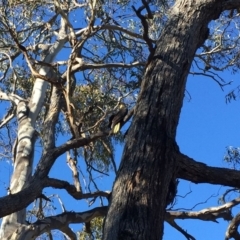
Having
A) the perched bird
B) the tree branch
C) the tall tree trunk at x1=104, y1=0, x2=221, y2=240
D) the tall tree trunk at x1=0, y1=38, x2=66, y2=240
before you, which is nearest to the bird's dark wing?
the perched bird

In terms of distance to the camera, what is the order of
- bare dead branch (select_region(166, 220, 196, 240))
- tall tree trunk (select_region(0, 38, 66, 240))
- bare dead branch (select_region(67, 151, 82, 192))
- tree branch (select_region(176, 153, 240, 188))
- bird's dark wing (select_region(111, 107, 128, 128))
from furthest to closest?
tall tree trunk (select_region(0, 38, 66, 240)), bare dead branch (select_region(67, 151, 82, 192)), bare dead branch (select_region(166, 220, 196, 240)), bird's dark wing (select_region(111, 107, 128, 128)), tree branch (select_region(176, 153, 240, 188))

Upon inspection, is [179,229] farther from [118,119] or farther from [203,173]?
[203,173]

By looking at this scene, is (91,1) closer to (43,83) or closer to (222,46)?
(43,83)

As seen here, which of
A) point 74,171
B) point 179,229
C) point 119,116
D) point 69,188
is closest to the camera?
point 119,116

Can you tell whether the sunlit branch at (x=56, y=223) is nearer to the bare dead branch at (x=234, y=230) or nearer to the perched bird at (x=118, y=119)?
the perched bird at (x=118, y=119)

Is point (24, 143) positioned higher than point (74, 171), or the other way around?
point (24, 143)

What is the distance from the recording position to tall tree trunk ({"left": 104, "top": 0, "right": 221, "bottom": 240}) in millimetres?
3031

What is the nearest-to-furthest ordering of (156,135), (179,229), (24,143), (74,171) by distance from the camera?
(156,135), (179,229), (74,171), (24,143)

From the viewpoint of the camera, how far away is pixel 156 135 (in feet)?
10.9

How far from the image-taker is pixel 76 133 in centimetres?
532

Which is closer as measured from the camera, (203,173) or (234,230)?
(203,173)

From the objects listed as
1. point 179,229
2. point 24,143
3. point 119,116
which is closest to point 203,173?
point 119,116

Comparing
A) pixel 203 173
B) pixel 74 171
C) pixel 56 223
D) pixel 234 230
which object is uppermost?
pixel 74 171

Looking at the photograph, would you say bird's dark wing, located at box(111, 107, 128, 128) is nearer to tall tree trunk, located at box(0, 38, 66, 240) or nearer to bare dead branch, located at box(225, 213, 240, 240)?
bare dead branch, located at box(225, 213, 240, 240)
